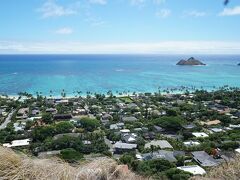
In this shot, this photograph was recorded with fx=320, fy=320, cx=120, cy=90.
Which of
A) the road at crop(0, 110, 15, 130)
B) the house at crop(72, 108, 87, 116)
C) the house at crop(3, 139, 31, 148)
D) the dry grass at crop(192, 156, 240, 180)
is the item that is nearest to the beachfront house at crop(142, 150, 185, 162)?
the house at crop(3, 139, 31, 148)

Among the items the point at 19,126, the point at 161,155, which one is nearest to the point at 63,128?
the point at 19,126

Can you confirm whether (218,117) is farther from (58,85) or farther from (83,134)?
(58,85)

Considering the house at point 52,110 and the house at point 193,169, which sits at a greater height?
the house at point 193,169

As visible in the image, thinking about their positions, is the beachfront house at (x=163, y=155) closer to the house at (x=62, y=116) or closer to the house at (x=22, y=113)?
the house at (x=62, y=116)

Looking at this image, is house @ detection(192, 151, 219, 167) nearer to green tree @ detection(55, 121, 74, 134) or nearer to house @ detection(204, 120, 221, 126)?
house @ detection(204, 120, 221, 126)

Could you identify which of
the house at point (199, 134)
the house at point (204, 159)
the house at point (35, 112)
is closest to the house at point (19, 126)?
the house at point (35, 112)

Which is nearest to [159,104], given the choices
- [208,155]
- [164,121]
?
[164,121]
